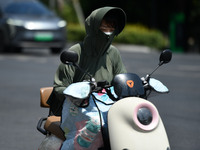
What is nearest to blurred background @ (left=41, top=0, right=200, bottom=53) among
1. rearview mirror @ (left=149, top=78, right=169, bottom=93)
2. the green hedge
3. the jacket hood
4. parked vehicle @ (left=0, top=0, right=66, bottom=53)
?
the green hedge

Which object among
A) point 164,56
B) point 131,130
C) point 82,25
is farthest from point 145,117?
point 82,25

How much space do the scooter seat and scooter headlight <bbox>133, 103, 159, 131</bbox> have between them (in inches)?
33.2

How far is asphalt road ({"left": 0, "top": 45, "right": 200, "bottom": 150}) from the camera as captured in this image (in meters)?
6.41

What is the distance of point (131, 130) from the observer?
10.2 feet

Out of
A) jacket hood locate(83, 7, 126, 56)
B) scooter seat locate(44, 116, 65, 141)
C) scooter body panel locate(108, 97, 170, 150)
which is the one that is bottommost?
scooter seat locate(44, 116, 65, 141)

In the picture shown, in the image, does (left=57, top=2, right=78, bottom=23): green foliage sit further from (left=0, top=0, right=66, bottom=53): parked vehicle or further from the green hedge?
(left=0, top=0, right=66, bottom=53): parked vehicle

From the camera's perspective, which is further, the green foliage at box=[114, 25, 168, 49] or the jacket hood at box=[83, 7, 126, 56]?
the green foliage at box=[114, 25, 168, 49]

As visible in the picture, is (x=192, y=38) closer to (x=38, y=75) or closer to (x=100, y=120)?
(x=38, y=75)

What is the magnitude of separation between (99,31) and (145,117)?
769mm

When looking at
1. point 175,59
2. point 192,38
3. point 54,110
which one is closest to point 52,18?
point 175,59

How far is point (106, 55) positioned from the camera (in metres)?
3.92

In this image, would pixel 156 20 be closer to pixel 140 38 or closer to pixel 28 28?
pixel 140 38

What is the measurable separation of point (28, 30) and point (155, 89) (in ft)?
41.1

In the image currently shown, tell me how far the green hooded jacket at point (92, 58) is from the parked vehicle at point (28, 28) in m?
12.0
